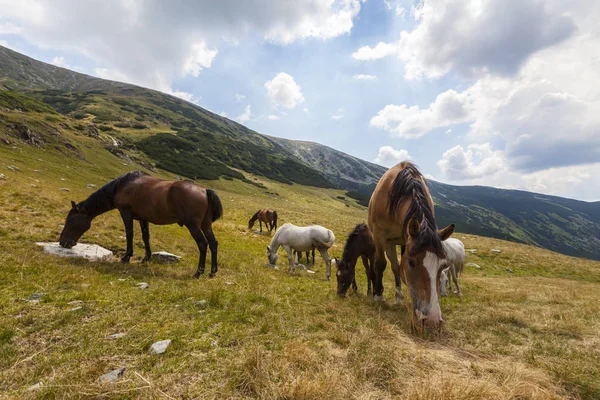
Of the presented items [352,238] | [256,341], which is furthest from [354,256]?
[256,341]

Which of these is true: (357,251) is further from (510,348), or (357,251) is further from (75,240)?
(75,240)

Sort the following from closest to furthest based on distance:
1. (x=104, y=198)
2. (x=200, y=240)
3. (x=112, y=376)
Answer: (x=112, y=376)
(x=200, y=240)
(x=104, y=198)

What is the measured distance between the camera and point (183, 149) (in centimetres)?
8488

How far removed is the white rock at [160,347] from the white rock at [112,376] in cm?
47

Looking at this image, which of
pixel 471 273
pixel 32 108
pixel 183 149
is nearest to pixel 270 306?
pixel 471 273

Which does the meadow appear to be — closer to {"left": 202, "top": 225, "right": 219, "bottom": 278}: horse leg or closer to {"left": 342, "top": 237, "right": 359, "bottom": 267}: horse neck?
{"left": 202, "top": 225, "right": 219, "bottom": 278}: horse leg

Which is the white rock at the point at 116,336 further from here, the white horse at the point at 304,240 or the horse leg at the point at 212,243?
the white horse at the point at 304,240

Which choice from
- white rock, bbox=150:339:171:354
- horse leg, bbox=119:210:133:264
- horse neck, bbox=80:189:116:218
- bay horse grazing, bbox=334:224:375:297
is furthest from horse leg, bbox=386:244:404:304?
horse neck, bbox=80:189:116:218

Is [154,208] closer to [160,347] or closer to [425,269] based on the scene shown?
[160,347]

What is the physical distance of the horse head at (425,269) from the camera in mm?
4691

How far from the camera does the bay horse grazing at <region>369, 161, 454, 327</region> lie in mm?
4785

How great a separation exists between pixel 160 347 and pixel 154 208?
267 inches

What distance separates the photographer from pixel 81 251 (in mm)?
9180

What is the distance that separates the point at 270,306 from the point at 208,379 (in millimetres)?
2955
